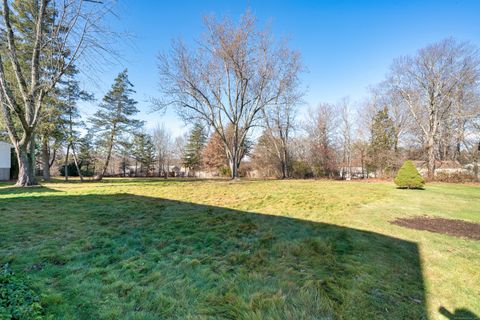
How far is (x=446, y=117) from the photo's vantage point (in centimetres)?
1698

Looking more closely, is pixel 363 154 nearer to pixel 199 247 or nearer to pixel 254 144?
pixel 254 144

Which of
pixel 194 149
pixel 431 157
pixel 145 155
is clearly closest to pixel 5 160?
pixel 145 155

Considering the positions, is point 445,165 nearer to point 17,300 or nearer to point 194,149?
point 17,300

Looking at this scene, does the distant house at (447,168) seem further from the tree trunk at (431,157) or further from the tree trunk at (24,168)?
the tree trunk at (24,168)

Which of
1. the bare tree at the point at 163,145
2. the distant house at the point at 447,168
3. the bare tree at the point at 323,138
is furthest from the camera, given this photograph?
the bare tree at the point at 163,145

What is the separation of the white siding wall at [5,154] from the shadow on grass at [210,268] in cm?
1551

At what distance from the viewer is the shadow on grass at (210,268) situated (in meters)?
1.77

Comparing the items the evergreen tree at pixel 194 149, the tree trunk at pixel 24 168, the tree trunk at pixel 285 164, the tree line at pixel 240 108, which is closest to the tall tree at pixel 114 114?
the tree line at pixel 240 108

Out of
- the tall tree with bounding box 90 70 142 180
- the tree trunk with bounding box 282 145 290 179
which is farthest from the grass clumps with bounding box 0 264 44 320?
the tree trunk with bounding box 282 145 290 179

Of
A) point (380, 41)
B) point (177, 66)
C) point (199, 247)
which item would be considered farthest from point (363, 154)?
point (199, 247)

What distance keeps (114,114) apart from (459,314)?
21.3 meters

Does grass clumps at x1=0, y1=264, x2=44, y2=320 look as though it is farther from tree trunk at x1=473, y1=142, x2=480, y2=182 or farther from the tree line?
tree trunk at x1=473, y1=142, x2=480, y2=182

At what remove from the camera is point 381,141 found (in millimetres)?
20859

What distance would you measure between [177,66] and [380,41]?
37.2 ft
